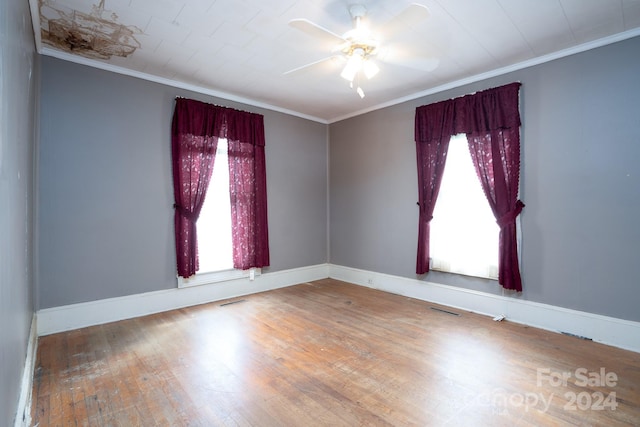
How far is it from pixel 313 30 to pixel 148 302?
3.57 metres

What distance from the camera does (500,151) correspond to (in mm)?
Result: 3580

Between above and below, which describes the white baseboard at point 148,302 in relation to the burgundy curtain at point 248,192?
below

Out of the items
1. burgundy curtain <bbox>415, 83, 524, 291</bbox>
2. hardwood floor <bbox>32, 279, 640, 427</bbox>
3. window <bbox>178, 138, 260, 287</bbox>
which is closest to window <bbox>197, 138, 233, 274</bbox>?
window <bbox>178, 138, 260, 287</bbox>

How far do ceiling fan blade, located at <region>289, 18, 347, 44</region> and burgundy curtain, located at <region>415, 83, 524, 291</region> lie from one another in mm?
2136

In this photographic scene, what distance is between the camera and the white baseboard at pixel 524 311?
289cm

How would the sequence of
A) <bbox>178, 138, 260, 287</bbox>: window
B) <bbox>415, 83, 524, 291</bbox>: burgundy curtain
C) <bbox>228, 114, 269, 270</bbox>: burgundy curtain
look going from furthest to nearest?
<bbox>228, 114, 269, 270</bbox>: burgundy curtain < <bbox>178, 138, 260, 287</bbox>: window < <bbox>415, 83, 524, 291</bbox>: burgundy curtain

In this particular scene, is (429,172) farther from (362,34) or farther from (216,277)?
(216,277)

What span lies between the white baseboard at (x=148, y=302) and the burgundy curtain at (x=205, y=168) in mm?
313

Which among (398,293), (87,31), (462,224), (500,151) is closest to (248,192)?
(87,31)

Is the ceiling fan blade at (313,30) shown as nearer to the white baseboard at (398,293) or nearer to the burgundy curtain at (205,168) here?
the burgundy curtain at (205,168)

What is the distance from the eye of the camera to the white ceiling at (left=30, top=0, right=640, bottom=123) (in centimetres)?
251

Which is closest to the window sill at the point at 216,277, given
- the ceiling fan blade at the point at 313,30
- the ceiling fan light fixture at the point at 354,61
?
the ceiling fan light fixture at the point at 354,61

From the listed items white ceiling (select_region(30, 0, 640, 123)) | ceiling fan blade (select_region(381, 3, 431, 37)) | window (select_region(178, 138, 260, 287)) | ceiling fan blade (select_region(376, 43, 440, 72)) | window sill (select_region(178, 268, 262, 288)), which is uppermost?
white ceiling (select_region(30, 0, 640, 123))

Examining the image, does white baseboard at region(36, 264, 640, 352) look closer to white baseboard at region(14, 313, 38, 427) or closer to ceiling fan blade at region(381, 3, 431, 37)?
white baseboard at region(14, 313, 38, 427)
